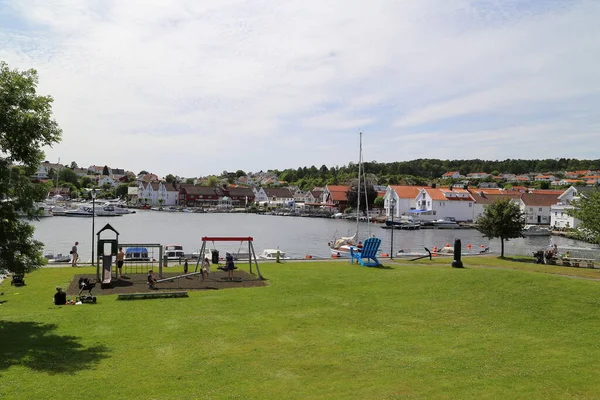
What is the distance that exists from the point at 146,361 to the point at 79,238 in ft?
220

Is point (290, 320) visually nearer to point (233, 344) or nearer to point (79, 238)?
point (233, 344)

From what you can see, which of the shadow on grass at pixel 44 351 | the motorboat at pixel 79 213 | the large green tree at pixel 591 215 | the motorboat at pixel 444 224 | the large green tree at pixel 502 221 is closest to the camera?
the shadow on grass at pixel 44 351

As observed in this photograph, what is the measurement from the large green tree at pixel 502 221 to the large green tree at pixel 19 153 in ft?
112

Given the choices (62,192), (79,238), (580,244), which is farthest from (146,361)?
(62,192)

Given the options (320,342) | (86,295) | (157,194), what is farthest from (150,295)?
(157,194)

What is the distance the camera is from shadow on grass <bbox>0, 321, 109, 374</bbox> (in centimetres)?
1252

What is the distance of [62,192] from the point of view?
186 metres

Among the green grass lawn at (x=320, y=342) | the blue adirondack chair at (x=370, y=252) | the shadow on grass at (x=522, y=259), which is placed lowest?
the shadow on grass at (x=522, y=259)

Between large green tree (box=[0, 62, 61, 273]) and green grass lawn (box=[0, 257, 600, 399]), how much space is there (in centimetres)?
260

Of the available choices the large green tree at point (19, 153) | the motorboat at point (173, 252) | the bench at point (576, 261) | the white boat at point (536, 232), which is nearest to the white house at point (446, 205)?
the white boat at point (536, 232)

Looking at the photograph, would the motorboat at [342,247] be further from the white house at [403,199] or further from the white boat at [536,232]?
the white house at [403,199]

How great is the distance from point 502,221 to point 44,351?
35.3 metres

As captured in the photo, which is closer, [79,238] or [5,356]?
[5,356]

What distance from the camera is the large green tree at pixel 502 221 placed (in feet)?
130
